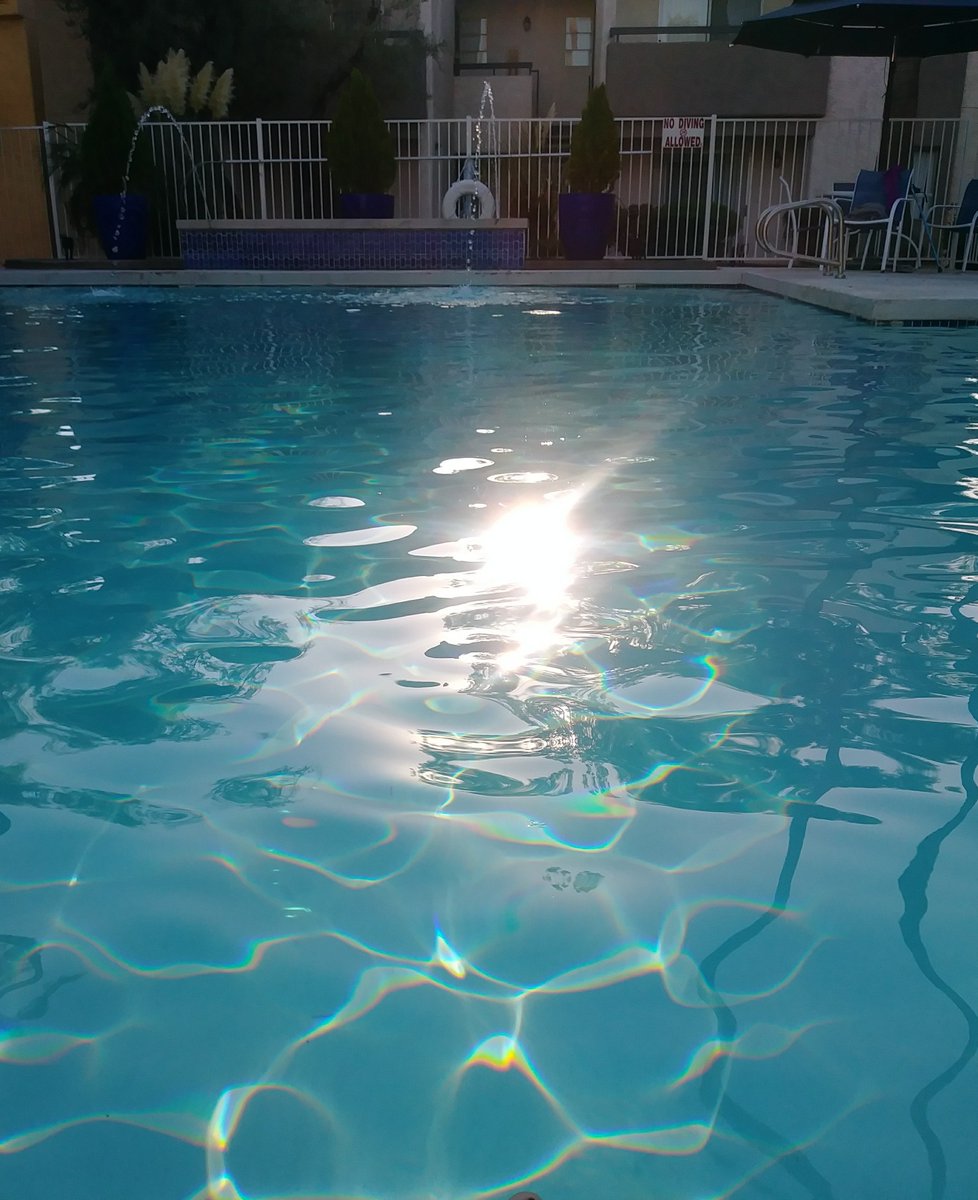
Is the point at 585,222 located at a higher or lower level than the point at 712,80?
lower

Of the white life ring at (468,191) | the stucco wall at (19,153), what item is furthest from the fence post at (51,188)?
the white life ring at (468,191)

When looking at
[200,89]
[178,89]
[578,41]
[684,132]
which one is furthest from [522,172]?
[578,41]

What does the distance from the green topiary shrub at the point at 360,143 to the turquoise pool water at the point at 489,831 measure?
29.8 feet

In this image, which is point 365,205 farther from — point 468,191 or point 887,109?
point 887,109

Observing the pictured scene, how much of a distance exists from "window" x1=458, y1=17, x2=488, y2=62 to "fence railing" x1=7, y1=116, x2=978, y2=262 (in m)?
3.08

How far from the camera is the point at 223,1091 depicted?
1.32m

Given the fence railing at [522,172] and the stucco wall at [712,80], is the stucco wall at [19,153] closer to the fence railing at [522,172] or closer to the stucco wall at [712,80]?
the fence railing at [522,172]

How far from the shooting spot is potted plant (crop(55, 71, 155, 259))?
1229 centimetres

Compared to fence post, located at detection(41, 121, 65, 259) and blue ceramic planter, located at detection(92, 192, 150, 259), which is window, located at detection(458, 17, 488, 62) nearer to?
fence post, located at detection(41, 121, 65, 259)

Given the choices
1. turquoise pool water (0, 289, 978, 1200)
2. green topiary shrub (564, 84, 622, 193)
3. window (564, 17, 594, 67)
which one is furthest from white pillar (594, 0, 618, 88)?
turquoise pool water (0, 289, 978, 1200)

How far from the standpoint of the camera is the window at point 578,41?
794 inches

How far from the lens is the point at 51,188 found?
1355cm

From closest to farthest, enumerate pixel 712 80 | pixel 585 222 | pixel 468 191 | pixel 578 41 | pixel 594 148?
pixel 594 148
pixel 585 222
pixel 468 191
pixel 712 80
pixel 578 41

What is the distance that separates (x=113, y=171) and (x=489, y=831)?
1252 centimetres
